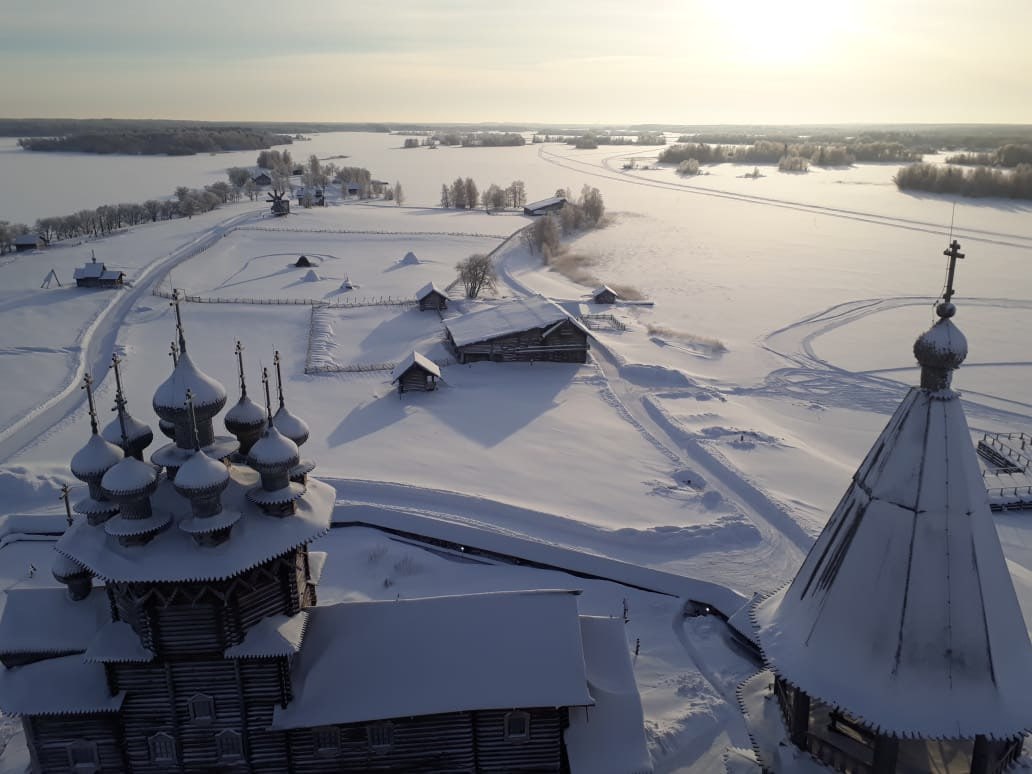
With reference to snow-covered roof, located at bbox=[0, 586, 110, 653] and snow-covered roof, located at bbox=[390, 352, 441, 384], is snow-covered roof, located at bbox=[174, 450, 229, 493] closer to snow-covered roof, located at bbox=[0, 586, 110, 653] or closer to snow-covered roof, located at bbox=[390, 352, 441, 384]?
snow-covered roof, located at bbox=[0, 586, 110, 653]

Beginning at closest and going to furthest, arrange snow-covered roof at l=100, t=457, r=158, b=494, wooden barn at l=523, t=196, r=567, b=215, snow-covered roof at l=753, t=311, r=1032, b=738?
snow-covered roof at l=753, t=311, r=1032, b=738 → snow-covered roof at l=100, t=457, r=158, b=494 → wooden barn at l=523, t=196, r=567, b=215

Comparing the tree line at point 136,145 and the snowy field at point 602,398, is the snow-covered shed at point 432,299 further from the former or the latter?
the tree line at point 136,145

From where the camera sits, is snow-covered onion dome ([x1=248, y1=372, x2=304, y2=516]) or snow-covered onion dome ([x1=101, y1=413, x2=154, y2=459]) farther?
snow-covered onion dome ([x1=101, y1=413, x2=154, y2=459])

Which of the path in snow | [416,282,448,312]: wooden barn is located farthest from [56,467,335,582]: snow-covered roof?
[416,282,448,312]: wooden barn

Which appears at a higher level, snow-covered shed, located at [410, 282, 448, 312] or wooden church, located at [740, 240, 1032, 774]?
wooden church, located at [740, 240, 1032, 774]

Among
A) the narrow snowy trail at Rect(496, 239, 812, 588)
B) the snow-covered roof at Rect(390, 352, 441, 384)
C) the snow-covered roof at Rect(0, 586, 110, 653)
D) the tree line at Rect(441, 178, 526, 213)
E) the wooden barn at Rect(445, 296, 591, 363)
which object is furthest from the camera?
the tree line at Rect(441, 178, 526, 213)

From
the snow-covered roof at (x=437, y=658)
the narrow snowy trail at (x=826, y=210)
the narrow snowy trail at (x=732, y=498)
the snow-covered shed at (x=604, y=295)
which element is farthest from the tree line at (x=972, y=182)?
the snow-covered roof at (x=437, y=658)

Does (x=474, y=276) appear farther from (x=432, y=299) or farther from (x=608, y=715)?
(x=608, y=715)
